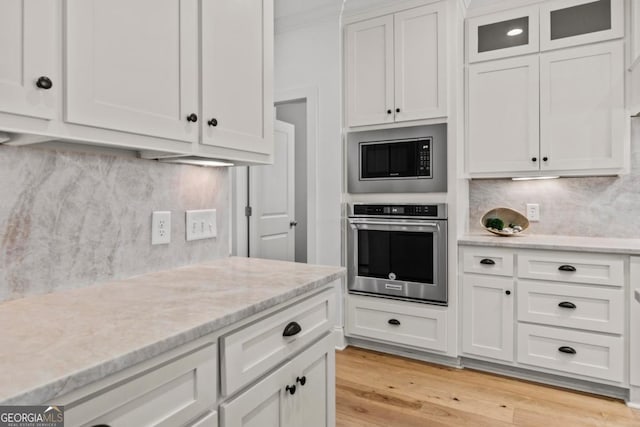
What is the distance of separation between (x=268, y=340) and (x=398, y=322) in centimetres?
193

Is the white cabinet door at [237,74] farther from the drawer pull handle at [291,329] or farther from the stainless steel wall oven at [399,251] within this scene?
the stainless steel wall oven at [399,251]

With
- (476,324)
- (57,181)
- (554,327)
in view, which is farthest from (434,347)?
(57,181)

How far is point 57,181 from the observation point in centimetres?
114

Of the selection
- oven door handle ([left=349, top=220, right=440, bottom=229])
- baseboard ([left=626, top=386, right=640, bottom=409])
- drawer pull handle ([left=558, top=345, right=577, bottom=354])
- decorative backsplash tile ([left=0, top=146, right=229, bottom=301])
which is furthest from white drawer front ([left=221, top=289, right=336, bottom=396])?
baseboard ([left=626, top=386, right=640, bottom=409])

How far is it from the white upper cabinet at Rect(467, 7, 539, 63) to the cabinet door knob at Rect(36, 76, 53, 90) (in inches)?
108

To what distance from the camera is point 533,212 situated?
2.93 metres

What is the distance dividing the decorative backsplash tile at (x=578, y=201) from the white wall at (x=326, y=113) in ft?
3.95

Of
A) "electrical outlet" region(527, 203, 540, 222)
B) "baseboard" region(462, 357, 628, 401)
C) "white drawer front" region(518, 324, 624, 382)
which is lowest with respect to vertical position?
"baseboard" region(462, 357, 628, 401)

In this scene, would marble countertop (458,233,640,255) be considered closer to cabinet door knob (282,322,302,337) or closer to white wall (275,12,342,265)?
white wall (275,12,342,265)

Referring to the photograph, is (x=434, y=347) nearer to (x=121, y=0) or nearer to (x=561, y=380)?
(x=561, y=380)

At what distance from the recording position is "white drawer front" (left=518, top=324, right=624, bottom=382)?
88.4 inches

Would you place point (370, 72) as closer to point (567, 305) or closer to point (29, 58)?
point (567, 305)

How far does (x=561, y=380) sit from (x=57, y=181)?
2919 millimetres

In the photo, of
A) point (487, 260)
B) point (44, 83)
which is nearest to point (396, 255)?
point (487, 260)
